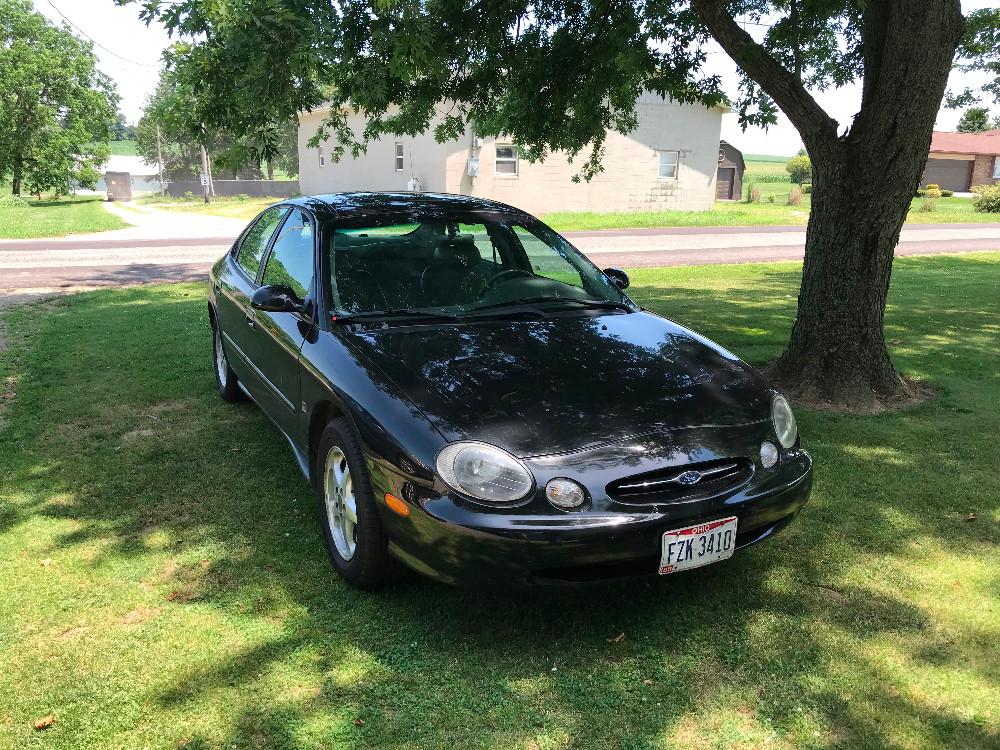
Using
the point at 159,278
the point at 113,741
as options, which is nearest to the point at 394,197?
the point at 113,741

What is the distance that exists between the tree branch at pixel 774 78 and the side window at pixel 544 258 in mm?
2329

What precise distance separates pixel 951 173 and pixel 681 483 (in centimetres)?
6385

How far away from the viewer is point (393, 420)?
3061mm

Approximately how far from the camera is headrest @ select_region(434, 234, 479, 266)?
439cm

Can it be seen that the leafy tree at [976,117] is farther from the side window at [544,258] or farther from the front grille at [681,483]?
the front grille at [681,483]

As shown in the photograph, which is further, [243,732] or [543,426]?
[543,426]

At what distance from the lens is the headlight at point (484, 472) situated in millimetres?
2785

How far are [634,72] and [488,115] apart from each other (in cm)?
165

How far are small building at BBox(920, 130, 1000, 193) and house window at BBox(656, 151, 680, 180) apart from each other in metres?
35.1

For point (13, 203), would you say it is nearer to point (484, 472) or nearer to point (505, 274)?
point (505, 274)

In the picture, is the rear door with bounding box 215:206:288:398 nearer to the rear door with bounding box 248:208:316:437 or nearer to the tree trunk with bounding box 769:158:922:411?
the rear door with bounding box 248:208:316:437

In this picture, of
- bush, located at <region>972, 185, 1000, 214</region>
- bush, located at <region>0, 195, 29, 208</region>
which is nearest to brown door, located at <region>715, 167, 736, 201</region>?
bush, located at <region>972, 185, 1000, 214</region>

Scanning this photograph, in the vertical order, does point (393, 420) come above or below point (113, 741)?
above

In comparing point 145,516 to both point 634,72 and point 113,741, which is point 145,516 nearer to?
point 113,741
